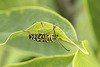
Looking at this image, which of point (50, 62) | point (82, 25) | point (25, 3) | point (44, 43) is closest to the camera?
point (50, 62)

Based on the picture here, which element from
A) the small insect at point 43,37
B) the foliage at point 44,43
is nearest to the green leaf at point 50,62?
the foliage at point 44,43

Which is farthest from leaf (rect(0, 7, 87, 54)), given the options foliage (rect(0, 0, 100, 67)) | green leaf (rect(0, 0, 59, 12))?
green leaf (rect(0, 0, 59, 12))

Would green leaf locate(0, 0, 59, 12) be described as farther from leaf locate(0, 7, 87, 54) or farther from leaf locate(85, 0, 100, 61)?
leaf locate(85, 0, 100, 61)

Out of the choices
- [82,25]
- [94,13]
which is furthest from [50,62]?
[82,25]

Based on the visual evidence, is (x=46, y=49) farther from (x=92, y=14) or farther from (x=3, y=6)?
(x=3, y=6)

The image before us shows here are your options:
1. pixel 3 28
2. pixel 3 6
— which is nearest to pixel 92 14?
pixel 3 28

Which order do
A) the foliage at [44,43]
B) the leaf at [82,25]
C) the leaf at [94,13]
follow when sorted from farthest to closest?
the leaf at [82,25] → the leaf at [94,13] → the foliage at [44,43]

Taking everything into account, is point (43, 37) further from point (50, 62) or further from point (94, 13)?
point (94, 13)

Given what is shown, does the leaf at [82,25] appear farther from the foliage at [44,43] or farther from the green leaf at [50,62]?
the green leaf at [50,62]
